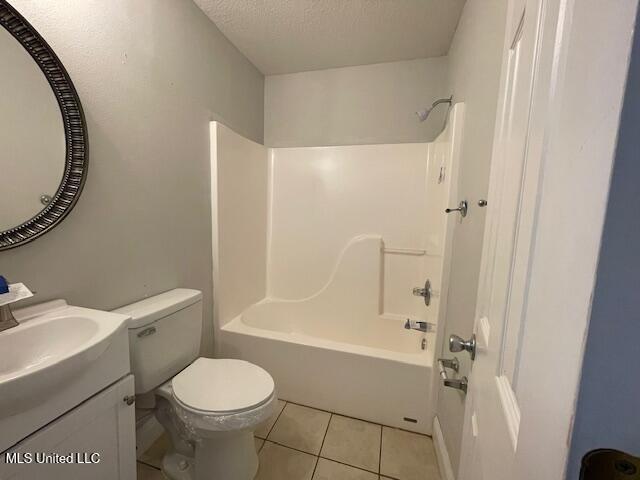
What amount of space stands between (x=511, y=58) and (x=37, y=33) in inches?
53.8

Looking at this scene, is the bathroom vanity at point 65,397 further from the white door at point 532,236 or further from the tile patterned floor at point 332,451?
the white door at point 532,236

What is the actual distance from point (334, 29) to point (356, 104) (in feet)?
1.78

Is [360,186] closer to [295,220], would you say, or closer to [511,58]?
[295,220]

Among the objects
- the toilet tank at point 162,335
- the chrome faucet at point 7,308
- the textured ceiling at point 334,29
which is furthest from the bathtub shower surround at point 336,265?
the chrome faucet at point 7,308

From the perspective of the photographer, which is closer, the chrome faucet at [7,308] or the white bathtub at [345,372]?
the chrome faucet at [7,308]

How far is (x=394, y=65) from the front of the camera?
1954mm

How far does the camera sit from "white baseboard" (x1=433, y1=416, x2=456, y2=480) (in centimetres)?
A: 115

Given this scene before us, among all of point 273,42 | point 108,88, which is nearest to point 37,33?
point 108,88

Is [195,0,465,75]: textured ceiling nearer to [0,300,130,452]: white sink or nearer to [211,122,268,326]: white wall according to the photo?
[211,122,268,326]: white wall

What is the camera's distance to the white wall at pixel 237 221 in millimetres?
1644

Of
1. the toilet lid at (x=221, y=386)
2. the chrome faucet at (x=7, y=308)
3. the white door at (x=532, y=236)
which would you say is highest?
the white door at (x=532, y=236)

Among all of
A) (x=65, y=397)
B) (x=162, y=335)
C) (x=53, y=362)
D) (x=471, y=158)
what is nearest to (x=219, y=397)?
(x=162, y=335)

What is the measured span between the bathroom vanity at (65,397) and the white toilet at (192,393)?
0.66ft

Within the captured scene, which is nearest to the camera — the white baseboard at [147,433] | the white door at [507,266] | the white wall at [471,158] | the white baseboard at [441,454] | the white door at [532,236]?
the white door at [532,236]
